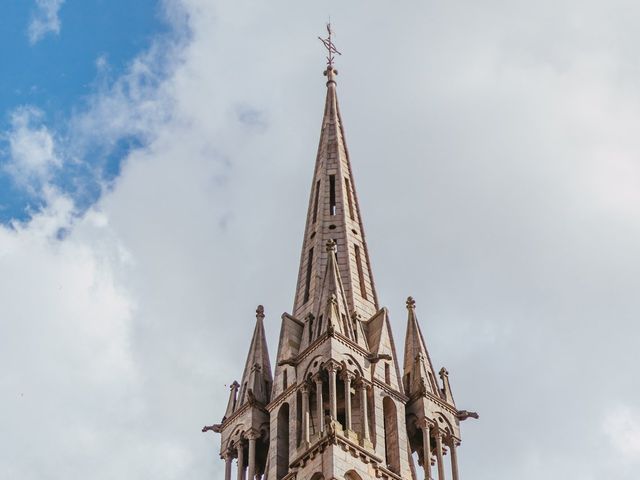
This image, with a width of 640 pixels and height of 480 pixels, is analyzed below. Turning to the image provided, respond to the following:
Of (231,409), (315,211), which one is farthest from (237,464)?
(315,211)

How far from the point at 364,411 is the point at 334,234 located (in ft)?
39.1

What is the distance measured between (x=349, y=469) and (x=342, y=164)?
20983 millimetres

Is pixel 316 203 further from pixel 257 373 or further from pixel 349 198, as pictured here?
pixel 257 373

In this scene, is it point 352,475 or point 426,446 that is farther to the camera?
point 426,446

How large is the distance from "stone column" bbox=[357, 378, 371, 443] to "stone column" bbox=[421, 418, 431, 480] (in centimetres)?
266

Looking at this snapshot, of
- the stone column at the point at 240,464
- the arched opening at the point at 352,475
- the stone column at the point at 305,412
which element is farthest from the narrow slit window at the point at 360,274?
the arched opening at the point at 352,475

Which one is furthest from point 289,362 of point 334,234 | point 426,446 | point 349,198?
point 349,198

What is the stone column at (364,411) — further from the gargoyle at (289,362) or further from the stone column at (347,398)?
the gargoyle at (289,362)

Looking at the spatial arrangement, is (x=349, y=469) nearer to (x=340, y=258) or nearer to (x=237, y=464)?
(x=237, y=464)

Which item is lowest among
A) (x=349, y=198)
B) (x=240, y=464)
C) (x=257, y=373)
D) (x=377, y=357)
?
(x=240, y=464)

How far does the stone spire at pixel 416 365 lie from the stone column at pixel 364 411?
3172 millimetres

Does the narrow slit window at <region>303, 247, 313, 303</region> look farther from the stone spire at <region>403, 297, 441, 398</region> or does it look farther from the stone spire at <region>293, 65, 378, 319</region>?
the stone spire at <region>403, 297, 441, 398</region>

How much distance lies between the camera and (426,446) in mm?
57281

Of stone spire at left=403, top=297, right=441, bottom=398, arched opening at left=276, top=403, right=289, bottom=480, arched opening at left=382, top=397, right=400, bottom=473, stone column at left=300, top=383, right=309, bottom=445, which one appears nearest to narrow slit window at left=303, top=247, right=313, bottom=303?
A: stone spire at left=403, top=297, right=441, bottom=398
